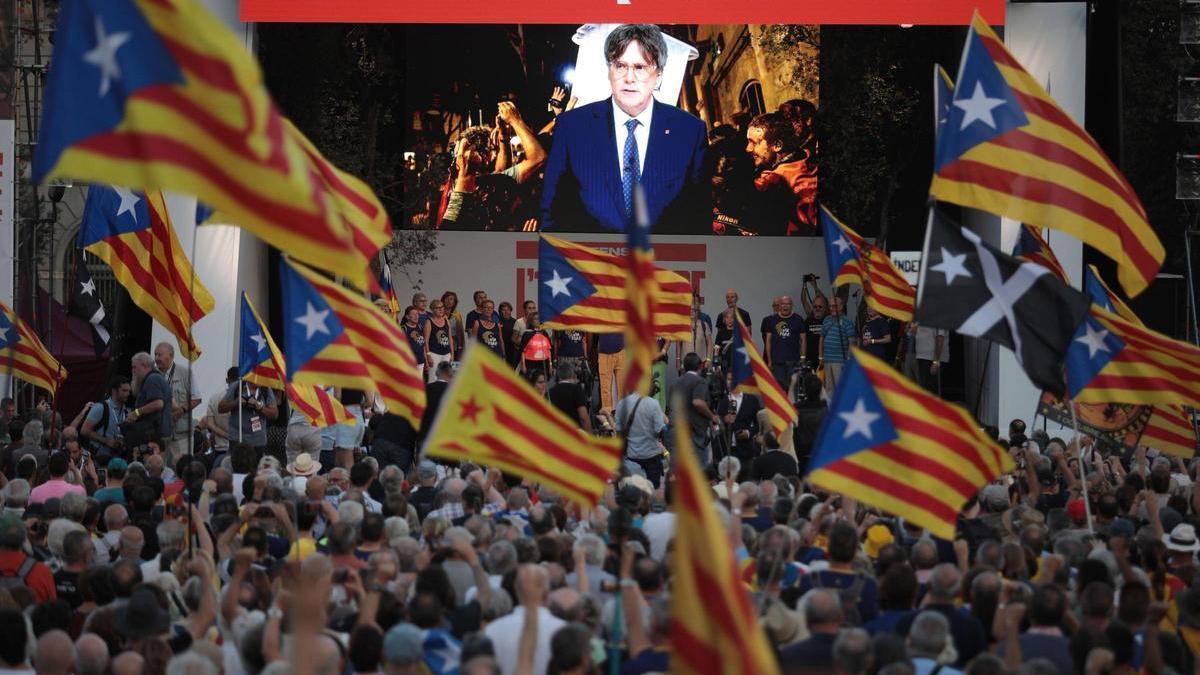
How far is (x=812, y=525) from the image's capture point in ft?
36.7

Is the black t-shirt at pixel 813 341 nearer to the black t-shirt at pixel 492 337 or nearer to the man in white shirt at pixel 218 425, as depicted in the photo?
the black t-shirt at pixel 492 337

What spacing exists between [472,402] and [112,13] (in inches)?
98.1

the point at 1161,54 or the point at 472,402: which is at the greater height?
the point at 1161,54

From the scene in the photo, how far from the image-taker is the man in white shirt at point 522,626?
771cm

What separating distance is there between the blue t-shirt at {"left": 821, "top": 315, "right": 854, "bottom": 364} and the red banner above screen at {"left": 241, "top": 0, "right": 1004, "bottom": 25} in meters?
4.26

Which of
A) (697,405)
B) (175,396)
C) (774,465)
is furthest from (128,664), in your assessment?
(175,396)

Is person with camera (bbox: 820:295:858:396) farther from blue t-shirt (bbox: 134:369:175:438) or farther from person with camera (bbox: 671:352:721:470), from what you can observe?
blue t-shirt (bbox: 134:369:175:438)

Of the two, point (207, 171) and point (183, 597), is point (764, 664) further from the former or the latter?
point (183, 597)

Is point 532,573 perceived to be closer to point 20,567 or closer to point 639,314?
point 639,314

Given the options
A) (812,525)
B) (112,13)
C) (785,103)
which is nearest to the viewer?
(112,13)

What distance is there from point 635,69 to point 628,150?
1.30m

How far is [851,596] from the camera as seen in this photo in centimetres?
927

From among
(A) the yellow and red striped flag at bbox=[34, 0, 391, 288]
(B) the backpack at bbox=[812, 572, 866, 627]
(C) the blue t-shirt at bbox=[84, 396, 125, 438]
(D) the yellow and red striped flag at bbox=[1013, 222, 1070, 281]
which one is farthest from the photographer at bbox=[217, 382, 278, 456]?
(A) the yellow and red striped flag at bbox=[34, 0, 391, 288]

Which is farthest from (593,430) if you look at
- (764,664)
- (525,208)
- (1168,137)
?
(764,664)
